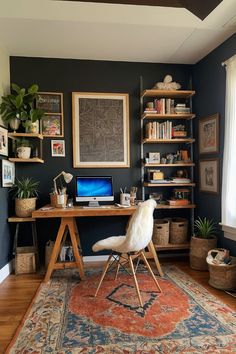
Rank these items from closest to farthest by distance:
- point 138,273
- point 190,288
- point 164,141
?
point 190,288 → point 138,273 → point 164,141

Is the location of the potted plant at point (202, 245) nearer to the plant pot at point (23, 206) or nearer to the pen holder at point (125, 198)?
the pen holder at point (125, 198)

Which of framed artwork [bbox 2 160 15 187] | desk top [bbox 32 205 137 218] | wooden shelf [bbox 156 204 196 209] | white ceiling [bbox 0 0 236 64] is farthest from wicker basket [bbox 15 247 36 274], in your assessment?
white ceiling [bbox 0 0 236 64]

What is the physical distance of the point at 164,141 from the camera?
357 cm

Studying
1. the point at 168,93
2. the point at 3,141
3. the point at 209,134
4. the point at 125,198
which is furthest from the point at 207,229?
the point at 3,141

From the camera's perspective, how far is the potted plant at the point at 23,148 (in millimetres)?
3232

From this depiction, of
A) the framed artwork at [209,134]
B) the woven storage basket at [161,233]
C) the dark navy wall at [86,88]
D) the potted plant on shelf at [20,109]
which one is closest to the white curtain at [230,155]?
the framed artwork at [209,134]

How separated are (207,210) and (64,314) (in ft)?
6.98

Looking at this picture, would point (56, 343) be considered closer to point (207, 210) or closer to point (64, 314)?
point (64, 314)

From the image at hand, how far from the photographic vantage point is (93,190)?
3.40 m

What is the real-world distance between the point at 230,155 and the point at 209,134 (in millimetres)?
607

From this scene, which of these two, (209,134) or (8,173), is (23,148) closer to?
(8,173)

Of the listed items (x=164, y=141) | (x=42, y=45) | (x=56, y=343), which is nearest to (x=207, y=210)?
(x=164, y=141)

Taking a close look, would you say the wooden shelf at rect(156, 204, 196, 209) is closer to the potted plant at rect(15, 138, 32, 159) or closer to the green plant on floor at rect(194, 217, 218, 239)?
the green plant on floor at rect(194, 217, 218, 239)

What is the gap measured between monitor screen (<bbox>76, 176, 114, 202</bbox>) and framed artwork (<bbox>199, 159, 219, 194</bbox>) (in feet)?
3.91
